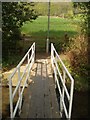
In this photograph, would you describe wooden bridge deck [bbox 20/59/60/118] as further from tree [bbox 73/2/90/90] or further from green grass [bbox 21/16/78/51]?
green grass [bbox 21/16/78/51]

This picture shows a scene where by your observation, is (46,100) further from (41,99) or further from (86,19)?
(86,19)

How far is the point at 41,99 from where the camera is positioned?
708cm

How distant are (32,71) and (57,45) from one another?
8.62m

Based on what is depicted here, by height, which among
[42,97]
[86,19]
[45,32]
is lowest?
[42,97]

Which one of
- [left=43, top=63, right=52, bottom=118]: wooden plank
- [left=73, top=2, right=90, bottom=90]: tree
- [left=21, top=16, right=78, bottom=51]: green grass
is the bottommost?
[left=43, top=63, right=52, bottom=118]: wooden plank

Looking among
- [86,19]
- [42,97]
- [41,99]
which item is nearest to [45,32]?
[86,19]

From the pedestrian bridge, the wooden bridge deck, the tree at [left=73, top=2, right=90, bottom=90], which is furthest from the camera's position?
the tree at [left=73, top=2, right=90, bottom=90]

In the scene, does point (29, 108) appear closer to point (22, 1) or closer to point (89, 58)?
point (89, 58)

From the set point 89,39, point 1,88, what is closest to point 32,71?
point 1,88

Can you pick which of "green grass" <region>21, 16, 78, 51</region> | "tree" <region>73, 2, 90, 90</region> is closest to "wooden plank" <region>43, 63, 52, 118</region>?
"tree" <region>73, 2, 90, 90</region>

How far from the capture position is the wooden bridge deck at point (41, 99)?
610cm

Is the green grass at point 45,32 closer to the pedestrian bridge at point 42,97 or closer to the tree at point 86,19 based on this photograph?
the tree at point 86,19

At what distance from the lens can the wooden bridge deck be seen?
20.0 feet

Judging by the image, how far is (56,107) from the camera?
647 centimetres
